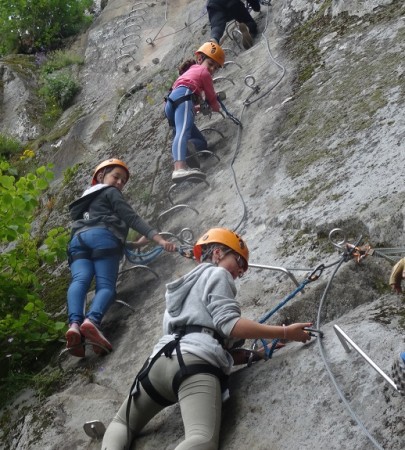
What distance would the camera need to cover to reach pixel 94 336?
5.68 m

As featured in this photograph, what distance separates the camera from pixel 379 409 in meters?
3.53

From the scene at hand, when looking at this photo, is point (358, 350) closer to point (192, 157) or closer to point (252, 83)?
point (192, 157)

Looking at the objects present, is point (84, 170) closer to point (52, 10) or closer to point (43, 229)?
point (43, 229)

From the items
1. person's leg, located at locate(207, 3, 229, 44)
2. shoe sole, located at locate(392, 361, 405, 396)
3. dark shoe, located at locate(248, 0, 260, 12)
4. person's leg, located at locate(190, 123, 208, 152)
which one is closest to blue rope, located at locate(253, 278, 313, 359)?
shoe sole, located at locate(392, 361, 405, 396)

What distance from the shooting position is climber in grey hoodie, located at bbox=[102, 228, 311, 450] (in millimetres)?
3967

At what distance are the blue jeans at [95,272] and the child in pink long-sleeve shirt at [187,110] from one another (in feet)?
5.05

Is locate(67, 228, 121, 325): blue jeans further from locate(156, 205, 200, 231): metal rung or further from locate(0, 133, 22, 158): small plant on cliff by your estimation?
locate(0, 133, 22, 158): small plant on cliff

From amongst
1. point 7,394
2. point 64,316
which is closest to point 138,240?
point 64,316

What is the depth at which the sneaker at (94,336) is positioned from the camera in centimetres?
565

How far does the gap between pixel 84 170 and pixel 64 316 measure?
342 centimetres

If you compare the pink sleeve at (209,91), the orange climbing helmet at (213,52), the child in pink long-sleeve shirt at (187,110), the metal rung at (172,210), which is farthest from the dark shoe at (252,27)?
the metal rung at (172,210)

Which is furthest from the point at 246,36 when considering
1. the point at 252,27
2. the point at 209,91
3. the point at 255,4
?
the point at 209,91

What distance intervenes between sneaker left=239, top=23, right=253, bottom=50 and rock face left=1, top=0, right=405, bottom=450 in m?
0.14

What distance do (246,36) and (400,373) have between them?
7.98 metres
